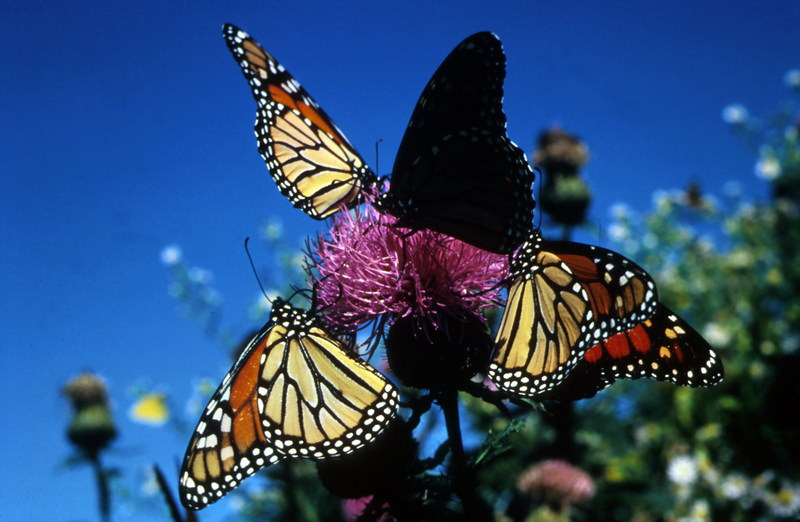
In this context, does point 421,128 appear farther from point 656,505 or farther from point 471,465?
point 656,505

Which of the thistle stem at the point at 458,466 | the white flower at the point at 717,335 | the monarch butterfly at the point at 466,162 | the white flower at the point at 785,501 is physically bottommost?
the white flower at the point at 785,501

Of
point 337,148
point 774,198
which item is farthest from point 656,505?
point 774,198

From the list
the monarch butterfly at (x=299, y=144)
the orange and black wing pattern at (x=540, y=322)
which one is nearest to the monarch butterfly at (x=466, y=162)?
the orange and black wing pattern at (x=540, y=322)

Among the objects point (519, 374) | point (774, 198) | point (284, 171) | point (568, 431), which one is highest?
point (774, 198)

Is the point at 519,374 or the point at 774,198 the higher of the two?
the point at 774,198

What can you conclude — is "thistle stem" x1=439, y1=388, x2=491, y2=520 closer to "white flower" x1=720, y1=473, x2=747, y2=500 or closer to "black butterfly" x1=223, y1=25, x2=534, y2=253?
"black butterfly" x1=223, y1=25, x2=534, y2=253

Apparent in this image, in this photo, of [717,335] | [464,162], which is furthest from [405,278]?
[717,335]

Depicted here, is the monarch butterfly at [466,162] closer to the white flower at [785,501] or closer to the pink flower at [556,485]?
the pink flower at [556,485]
